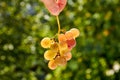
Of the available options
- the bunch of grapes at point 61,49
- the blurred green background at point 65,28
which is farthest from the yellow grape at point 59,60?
the blurred green background at point 65,28

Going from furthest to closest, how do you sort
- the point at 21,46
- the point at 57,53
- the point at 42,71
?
the point at 42,71 < the point at 21,46 < the point at 57,53

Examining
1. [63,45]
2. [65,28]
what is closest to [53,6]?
[63,45]

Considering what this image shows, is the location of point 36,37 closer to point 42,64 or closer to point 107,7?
point 42,64

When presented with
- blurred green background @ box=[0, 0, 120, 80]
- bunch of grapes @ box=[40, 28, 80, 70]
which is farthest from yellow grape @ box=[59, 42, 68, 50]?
blurred green background @ box=[0, 0, 120, 80]

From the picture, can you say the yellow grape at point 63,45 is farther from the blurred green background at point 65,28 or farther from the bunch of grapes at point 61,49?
the blurred green background at point 65,28

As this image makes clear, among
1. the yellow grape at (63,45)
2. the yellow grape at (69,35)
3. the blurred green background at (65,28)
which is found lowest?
the yellow grape at (63,45)

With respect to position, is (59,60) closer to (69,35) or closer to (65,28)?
(69,35)

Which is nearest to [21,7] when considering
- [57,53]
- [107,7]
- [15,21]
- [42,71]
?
[15,21]

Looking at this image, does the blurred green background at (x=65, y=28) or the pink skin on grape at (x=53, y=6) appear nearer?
the pink skin on grape at (x=53, y=6)
